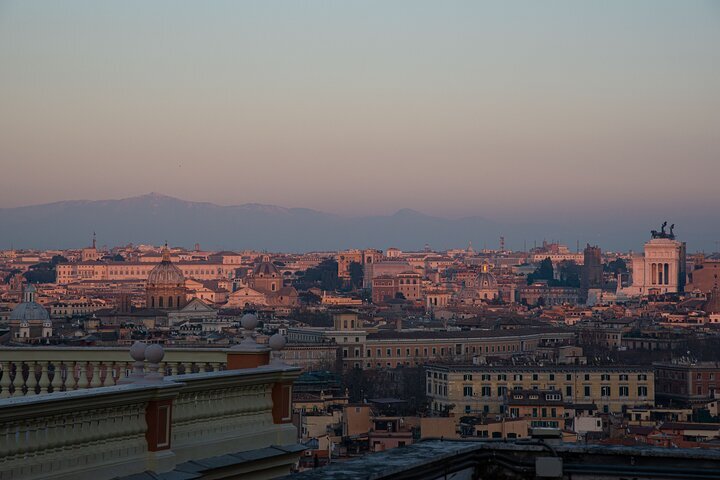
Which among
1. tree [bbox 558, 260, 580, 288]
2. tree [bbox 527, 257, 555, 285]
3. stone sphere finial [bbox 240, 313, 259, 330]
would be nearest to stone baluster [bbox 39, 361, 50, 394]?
stone sphere finial [bbox 240, 313, 259, 330]

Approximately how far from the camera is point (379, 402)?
4209 centimetres

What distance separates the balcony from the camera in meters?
5.28

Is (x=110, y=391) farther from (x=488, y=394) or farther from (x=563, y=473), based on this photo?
(x=488, y=394)

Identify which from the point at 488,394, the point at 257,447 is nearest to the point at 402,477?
the point at 257,447

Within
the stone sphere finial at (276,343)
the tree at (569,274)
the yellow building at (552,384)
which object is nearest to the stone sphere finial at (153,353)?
the stone sphere finial at (276,343)

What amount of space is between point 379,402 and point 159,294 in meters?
50.3

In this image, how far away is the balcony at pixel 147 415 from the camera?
17.3 feet

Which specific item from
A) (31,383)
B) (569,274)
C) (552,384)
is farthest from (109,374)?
(569,274)

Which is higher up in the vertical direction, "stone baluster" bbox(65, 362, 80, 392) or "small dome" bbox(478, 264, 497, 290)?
"small dome" bbox(478, 264, 497, 290)

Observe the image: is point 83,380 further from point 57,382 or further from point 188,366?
point 188,366

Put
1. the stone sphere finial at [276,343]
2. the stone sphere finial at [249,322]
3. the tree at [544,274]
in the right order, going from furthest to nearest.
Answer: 1. the tree at [544,274]
2. the stone sphere finial at [276,343]
3. the stone sphere finial at [249,322]

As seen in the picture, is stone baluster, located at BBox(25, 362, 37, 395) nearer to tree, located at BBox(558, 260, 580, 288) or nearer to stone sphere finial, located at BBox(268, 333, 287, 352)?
stone sphere finial, located at BBox(268, 333, 287, 352)

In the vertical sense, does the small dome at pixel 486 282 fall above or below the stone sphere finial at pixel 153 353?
above

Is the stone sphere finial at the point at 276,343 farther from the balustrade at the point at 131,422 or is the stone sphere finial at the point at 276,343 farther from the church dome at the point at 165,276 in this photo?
the church dome at the point at 165,276
